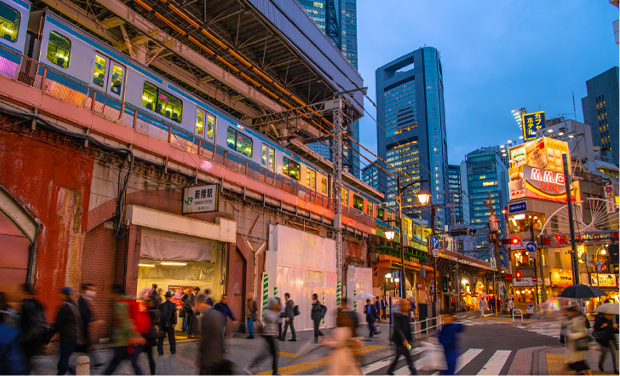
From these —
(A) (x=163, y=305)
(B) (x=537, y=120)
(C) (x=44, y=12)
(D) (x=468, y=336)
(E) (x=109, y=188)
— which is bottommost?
(D) (x=468, y=336)

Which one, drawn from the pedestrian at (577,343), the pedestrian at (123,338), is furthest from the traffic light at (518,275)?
the pedestrian at (123,338)

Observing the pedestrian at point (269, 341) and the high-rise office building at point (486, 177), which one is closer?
the pedestrian at point (269, 341)

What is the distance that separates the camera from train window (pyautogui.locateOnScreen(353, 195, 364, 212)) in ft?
104

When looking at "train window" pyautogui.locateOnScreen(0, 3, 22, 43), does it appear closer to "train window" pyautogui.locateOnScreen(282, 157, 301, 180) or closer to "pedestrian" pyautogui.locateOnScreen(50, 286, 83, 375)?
"pedestrian" pyautogui.locateOnScreen(50, 286, 83, 375)

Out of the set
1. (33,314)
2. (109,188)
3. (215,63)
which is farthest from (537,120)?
(33,314)

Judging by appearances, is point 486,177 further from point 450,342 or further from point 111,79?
point 450,342

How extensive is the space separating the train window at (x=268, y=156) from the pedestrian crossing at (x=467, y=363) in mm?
11477

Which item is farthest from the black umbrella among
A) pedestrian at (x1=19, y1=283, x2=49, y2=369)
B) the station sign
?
pedestrian at (x1=19, y1=283, x2=49, y2=369)

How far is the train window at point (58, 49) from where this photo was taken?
1170 cm

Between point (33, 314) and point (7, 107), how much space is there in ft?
19.6

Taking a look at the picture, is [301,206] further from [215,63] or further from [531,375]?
[531,375]

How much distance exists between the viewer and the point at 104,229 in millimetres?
12477

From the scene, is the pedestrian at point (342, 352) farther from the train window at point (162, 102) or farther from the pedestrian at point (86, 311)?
the train window at point (162, 102)

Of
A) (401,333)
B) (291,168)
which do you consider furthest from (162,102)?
(401,333)
